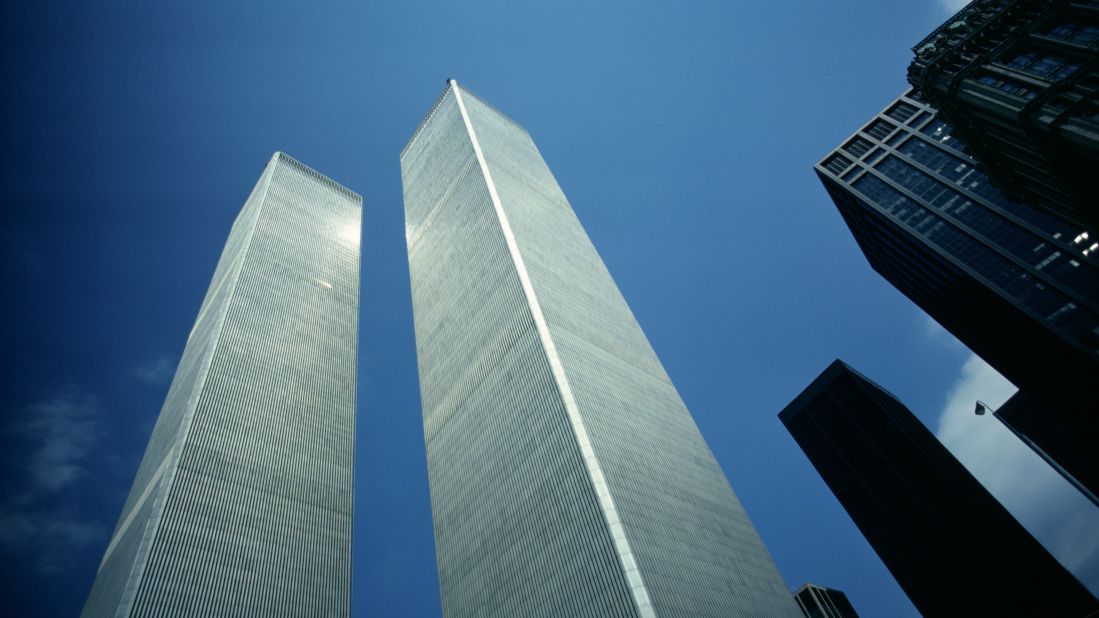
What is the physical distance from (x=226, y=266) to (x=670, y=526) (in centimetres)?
8677

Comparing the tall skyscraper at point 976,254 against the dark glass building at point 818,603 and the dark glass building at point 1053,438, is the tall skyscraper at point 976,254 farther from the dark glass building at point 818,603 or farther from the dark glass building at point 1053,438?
the dark glass building at point 818,603

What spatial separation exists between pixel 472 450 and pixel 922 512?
11673 centimetres

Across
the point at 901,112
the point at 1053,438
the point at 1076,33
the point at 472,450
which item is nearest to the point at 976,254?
the point at 901,112

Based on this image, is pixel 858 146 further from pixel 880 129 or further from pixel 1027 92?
pixel 1027 92

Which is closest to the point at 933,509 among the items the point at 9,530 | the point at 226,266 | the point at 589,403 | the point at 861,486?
the point at 861,486

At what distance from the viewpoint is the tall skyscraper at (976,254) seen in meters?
72.4

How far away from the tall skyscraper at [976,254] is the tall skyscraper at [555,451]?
162 feet

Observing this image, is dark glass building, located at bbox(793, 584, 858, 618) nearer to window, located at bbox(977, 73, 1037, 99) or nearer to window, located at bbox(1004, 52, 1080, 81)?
Result: window, located at bbox(977, 73, 1037, 99)

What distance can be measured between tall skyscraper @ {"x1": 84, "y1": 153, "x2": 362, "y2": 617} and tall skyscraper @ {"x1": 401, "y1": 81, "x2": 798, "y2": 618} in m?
14.7

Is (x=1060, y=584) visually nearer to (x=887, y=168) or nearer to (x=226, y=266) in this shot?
(x=887, y=168)

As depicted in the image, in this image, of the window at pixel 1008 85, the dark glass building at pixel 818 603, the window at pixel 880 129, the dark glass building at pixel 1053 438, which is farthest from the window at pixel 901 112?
the dark glass building at pixel 818 603

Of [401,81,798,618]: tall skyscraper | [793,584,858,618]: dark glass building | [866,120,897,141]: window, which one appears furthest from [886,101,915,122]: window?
[793,584,858,618]: dark glass building

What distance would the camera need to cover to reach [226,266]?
3935 inches

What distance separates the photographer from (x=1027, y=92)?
41531 millimetres
